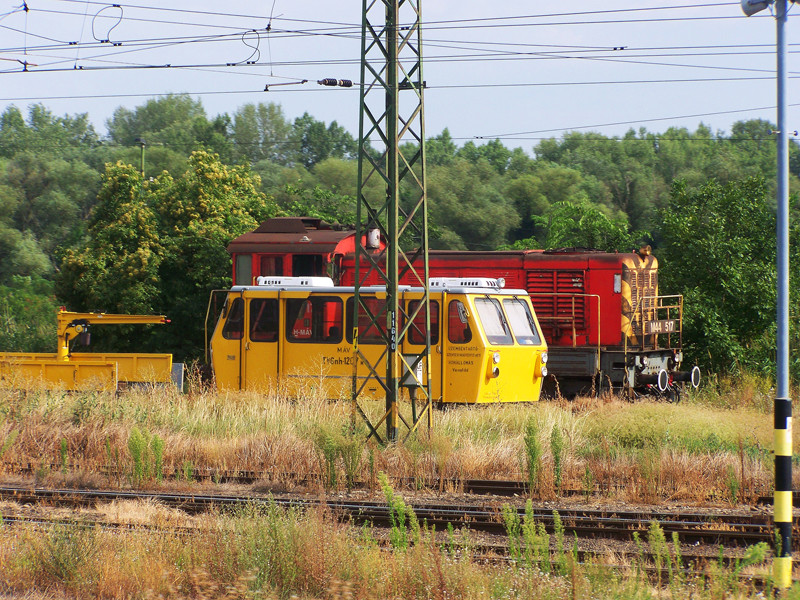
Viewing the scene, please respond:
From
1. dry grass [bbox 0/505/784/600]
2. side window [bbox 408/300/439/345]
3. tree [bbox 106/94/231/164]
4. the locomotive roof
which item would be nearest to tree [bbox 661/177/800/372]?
the locomotive roof

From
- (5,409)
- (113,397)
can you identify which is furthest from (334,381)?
(5,409)

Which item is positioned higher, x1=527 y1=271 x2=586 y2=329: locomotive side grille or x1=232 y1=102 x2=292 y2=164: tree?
x1=232 y1=102 x2=292 y2=164: tree

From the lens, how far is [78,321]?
20.0 metres

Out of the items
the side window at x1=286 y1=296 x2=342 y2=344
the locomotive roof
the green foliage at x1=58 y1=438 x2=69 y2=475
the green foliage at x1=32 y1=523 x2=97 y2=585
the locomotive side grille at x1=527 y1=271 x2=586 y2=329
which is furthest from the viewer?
the locomotive roof

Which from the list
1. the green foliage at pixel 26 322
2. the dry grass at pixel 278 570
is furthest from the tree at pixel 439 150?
the dry grass at pixel 278 570

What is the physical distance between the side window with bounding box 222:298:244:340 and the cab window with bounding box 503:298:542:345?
5095mm

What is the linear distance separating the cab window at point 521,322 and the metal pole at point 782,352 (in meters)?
9.13

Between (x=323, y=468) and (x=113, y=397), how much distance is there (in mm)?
5635

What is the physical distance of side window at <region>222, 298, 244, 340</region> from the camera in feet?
56.6

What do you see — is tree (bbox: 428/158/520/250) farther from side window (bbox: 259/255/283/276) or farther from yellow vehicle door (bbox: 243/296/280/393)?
yellow vehicle door (bbox: 243/296/280/393)

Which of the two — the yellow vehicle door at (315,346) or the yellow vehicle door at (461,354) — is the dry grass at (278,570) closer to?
the yellow vehicle door at (461,354)

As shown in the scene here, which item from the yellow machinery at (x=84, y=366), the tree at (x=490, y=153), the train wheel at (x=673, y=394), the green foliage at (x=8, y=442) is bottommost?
the train wheel at (x=673, y=394)

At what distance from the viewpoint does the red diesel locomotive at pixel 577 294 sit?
18.5m

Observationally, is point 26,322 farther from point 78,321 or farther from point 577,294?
point 577,294
